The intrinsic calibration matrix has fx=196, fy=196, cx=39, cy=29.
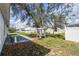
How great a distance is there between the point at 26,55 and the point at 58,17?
407 millimetres

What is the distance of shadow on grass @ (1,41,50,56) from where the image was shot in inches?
63.2

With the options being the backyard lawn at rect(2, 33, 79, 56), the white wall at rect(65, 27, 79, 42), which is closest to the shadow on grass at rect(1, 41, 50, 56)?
the backyard lawn at rect(2, 33, 79, 56)

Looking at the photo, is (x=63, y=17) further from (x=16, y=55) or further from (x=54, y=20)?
(x=16, y=55)

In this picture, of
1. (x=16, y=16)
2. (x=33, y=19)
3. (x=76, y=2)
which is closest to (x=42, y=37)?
(x=33, y=19)

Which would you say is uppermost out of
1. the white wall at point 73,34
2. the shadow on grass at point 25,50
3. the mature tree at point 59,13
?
the mature tree at point 59,13

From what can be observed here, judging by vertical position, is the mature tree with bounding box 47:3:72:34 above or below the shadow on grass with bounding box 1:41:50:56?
above

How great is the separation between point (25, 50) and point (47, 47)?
0.18m

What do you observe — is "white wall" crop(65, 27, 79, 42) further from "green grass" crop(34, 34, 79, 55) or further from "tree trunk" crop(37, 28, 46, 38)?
"tree trunk" crop(37, 28, 46, 38)

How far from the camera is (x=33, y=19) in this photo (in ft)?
5.28

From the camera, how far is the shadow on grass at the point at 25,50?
161 cm

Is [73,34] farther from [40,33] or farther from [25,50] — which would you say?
[25,50]

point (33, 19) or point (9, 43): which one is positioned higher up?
point (33, 19)

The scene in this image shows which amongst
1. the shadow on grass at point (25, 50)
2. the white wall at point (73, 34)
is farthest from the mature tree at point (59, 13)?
the shadow on grass at point (25, 50)

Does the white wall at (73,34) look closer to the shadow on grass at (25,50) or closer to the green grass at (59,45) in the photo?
the green grass at (59,45)
